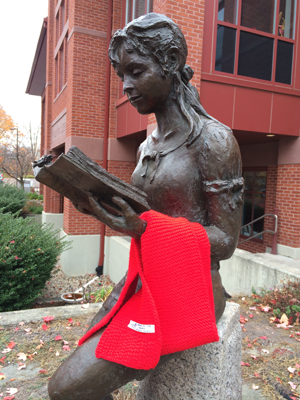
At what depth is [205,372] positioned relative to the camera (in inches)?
76.9

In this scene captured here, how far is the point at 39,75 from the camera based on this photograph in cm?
2138

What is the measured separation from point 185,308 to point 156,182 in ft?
2.36

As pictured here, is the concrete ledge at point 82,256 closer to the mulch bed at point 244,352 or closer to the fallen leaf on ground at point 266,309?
the mulch bed at point 244,352

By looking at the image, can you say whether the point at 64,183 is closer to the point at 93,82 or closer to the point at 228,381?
the point at 228,381

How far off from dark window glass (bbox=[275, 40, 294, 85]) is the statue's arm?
6992mm

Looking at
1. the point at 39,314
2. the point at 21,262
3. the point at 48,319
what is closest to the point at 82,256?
the point at 21,262

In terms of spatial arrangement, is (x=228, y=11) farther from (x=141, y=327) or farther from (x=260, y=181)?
(x=141, y=327)

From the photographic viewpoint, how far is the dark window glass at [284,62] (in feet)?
25.1

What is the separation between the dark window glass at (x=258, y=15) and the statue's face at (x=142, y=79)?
6779mm

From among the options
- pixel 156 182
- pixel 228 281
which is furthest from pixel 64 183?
pixel 228 281

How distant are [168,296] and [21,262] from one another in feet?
16.1

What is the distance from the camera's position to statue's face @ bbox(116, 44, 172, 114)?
1696 millimetres

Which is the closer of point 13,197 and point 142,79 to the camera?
point 142,79

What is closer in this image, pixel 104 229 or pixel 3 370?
pixel 3 370
